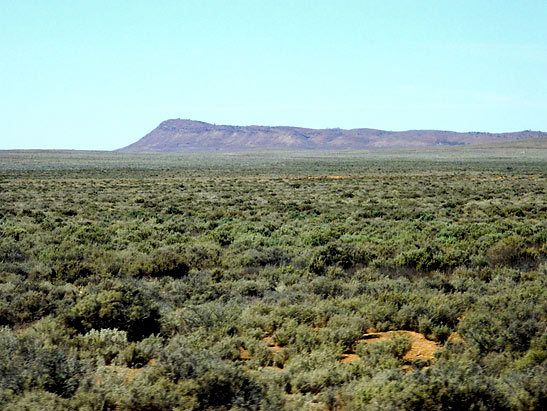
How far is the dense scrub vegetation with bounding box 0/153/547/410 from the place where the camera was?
17.0ft

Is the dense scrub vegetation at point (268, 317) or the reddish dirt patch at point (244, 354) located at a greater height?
the dense scrub vegetation at point (268, 317)

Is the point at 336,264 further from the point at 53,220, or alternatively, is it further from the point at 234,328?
the point at 53,220

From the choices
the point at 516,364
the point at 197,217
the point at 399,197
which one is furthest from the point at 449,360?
the point at 399,197

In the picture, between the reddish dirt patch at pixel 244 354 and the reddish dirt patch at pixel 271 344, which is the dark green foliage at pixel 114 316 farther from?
the reddish dirt patch at pixel 271 344

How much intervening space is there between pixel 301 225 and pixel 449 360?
13.7m

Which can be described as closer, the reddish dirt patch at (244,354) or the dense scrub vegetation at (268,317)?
the dense scrub vegetation at (268,317)

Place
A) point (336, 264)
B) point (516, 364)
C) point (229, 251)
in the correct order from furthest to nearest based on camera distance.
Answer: point (229, 251) → point (336, 264) → point (516, 364)

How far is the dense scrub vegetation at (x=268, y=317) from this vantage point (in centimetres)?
517

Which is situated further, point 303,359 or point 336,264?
point 336,264

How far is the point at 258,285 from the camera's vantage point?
10258 millimetres

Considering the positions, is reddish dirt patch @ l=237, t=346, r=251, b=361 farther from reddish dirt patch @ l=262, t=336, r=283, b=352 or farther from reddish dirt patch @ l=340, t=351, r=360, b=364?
reddish dirt patch @ l=340, t=351, r=360, b=364

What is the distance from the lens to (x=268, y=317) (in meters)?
8.05

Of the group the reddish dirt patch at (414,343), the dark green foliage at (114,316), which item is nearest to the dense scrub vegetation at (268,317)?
the dark green foliage at (114,316)

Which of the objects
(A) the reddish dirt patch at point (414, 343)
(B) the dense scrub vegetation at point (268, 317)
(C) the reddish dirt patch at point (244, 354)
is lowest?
(A) the reddish dirt patch at point (414, 343)
